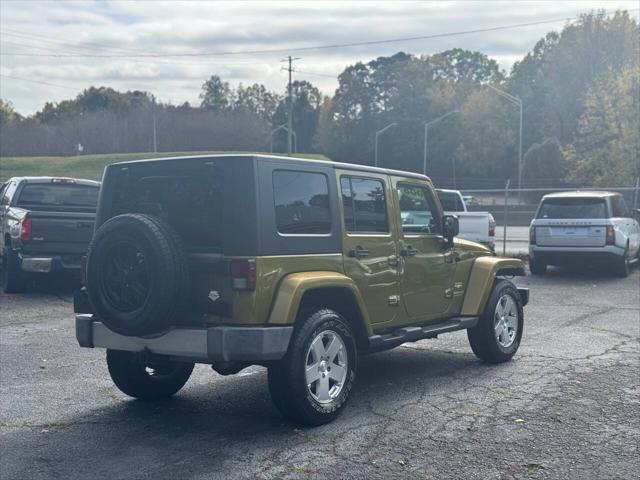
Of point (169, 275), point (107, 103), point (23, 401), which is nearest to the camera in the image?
point (169, 275)

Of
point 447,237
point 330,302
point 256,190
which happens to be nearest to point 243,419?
point 330,302

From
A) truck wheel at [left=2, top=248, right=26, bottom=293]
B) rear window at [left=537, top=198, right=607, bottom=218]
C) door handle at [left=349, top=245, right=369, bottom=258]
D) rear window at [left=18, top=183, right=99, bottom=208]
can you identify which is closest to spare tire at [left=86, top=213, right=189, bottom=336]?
door handle at [left=349, top=245, right=369, bottom=258]

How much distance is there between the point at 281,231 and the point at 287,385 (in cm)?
109

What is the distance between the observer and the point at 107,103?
101 m

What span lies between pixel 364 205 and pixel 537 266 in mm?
11943

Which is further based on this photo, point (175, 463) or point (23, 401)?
point (23, 401)

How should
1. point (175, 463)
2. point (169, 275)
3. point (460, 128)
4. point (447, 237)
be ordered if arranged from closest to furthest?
point (175, 463) < point (169, 275) < point (447, 237) < point (460, 128)

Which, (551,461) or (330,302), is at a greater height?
(330,302)

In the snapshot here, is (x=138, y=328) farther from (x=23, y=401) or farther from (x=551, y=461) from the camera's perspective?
(x=551, y=461)

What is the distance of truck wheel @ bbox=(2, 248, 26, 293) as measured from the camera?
13938 millimetres

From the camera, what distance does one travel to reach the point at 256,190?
20.2 ft

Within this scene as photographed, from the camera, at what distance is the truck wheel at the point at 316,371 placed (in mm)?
6195

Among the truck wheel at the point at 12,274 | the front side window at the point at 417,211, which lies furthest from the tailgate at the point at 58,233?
the front side window at the point at 417,211

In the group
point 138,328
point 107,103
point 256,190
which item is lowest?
point 138,328
